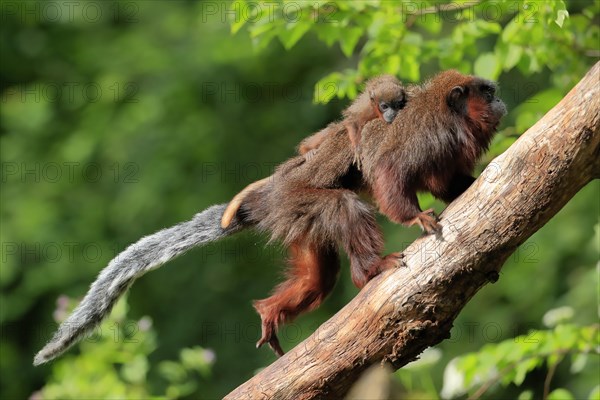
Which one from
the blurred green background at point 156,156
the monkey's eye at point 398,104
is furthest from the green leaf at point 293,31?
the blurred green background at point 156,156

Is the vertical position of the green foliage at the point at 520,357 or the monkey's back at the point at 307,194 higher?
the monkey's back at the point at 307,194

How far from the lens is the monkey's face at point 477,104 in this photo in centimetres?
481

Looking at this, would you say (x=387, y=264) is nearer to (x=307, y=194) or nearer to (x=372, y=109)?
(x=307, y=194)

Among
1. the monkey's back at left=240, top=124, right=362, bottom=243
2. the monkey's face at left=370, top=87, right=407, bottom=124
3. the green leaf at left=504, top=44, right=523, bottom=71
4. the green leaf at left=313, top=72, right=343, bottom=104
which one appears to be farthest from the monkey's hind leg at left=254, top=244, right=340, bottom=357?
the green leaf at left=504, top=44, right=523, bottom=71

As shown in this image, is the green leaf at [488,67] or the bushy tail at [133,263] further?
the green leaf at [488,67]

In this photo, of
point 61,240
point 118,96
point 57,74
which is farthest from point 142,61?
point 61,240

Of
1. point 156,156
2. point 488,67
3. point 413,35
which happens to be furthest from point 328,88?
point 156,156

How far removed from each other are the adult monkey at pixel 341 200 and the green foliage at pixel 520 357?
90 cm

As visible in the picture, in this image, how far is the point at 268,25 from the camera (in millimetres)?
5246

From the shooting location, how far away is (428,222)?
424 centimetres

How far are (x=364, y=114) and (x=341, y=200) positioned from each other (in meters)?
0.68

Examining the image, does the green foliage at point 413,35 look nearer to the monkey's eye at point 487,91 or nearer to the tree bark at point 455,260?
the monkey's eye at point 487,91

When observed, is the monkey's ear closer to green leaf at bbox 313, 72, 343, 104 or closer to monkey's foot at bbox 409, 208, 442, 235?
monkey's foot at bbox 409, 208, 442, 235

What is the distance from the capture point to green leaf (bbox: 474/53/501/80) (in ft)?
17.7
